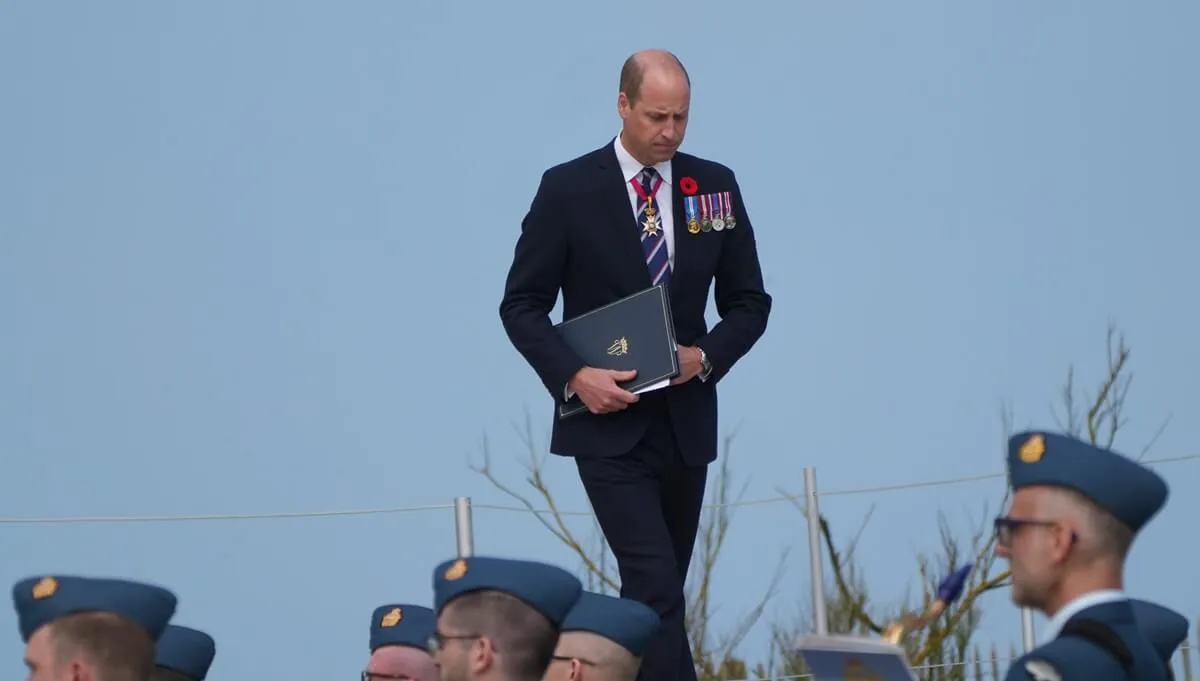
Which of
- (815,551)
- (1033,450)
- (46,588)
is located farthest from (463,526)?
(1033,450)

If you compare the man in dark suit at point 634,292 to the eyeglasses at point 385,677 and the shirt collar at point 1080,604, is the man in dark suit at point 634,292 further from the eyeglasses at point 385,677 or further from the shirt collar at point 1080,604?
the shirt collar at point 1080,604

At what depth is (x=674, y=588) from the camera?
17.3ft

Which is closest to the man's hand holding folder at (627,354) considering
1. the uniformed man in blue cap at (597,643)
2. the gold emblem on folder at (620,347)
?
the gold emblem on folder at (620,347)

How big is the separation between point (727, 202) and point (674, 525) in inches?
32.1

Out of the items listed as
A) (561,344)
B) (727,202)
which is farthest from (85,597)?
(727,202)

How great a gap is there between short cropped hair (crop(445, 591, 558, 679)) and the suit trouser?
3.36 ft

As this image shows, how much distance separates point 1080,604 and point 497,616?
3.85 feet

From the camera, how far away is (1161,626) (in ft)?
16.2

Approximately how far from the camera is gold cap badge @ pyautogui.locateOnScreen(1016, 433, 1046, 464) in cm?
366

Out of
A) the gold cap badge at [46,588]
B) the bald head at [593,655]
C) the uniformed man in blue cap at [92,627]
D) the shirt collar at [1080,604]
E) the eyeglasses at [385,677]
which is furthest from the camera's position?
the eyeglasses at [385,677]

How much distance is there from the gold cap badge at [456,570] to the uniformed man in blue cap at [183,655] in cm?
116

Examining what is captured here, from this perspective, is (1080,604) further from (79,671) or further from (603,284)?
(603,284)

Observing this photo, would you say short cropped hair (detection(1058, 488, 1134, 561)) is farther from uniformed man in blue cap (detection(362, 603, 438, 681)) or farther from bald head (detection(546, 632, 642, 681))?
uniformed man in blue cap (detection(362, 603, 438, 681))

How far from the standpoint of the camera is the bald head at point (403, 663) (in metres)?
5.18
